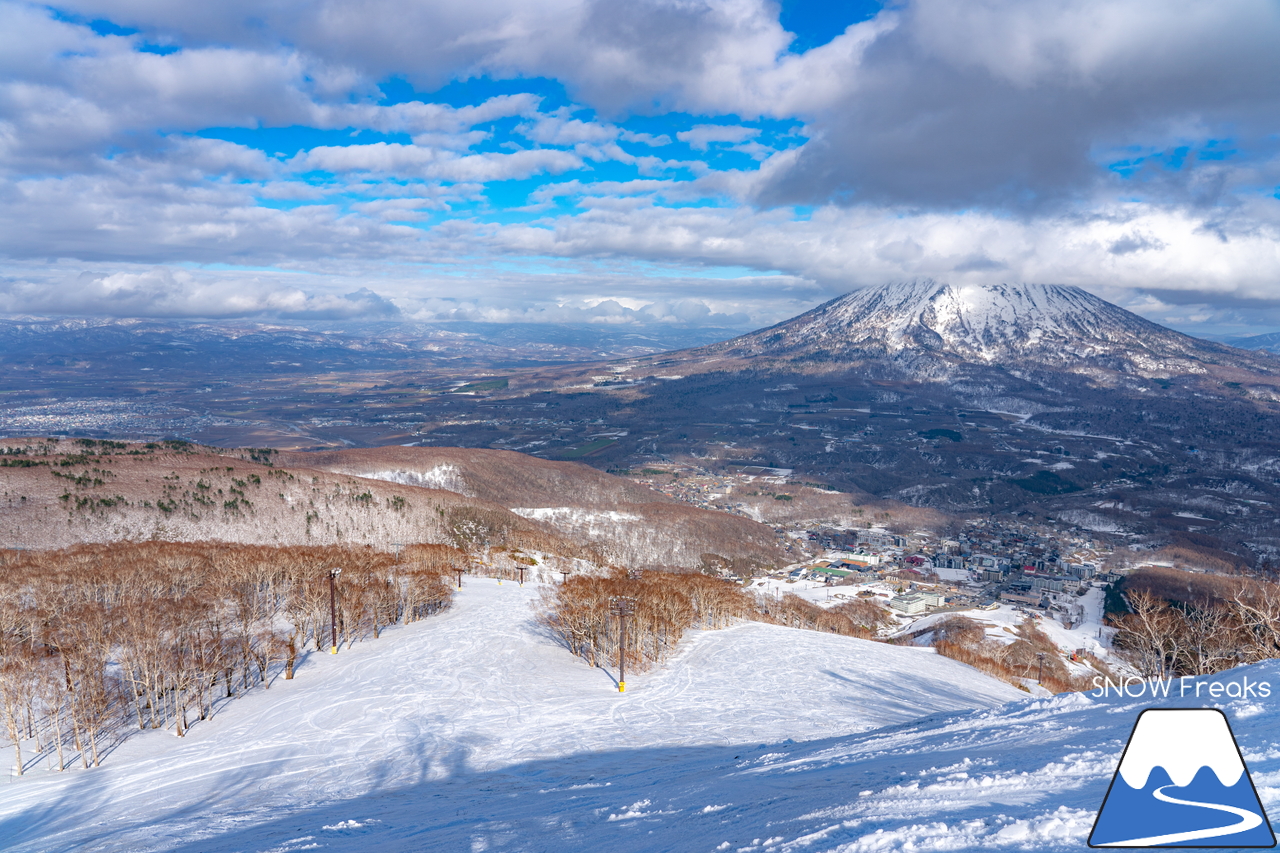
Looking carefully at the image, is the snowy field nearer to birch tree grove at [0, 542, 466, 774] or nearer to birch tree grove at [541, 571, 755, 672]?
birch tree grove at [541, 571, 755, 672]

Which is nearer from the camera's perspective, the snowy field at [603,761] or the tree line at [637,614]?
the snowy field at [603,761]

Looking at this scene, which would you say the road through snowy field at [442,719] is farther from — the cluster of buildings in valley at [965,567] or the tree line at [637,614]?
the cluster of buildings in valley at [965,567]

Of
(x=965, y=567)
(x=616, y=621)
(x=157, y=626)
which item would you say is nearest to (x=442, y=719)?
(x=157, y=626)

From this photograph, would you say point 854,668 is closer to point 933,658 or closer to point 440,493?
point 933,658

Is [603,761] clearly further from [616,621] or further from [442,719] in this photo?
[616,621]

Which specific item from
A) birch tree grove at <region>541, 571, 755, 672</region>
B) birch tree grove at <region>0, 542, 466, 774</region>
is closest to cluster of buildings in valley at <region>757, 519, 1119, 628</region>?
birch tree grove at <region>541, 571, 755, 672</region>

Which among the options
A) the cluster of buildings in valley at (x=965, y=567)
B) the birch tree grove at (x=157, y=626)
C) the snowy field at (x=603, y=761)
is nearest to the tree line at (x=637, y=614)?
the snowy field at (x=603, y=761)
